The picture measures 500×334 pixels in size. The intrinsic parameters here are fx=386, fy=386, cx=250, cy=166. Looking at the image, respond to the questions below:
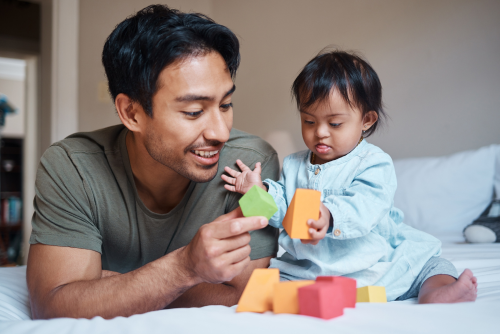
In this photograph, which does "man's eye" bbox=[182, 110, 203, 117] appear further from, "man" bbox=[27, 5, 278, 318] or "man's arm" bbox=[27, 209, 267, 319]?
"man's arm" bbox=[27, 209, 267, 319]

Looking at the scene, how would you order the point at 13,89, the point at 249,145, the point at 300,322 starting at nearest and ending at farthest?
the point at 300,322 → the point at 249,145 → the point at 13,89

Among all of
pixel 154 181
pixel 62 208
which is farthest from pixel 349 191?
pixel 62 208

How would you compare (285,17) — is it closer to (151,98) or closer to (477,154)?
(477,154)

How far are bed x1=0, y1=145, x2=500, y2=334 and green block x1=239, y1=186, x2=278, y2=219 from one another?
0.21 meters

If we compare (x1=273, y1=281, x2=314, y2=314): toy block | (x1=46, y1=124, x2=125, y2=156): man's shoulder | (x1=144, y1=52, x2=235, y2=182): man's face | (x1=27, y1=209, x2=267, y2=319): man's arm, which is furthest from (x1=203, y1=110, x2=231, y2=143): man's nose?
(x1=273, y1=281, x2=314, y2=314): toy block

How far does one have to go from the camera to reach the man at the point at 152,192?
0.91 metres

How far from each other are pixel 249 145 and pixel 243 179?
6.8 inches

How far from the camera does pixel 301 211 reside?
2.80 ft

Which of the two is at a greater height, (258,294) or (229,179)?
(229,179)

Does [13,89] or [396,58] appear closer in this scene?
[396,58]

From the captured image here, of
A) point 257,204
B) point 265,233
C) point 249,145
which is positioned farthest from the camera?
point 249,145

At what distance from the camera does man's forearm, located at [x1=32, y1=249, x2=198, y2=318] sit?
900mm

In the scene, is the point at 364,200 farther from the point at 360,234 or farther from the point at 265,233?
the point at 265,233

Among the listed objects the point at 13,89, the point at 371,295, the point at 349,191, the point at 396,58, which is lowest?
the point at 371,295
